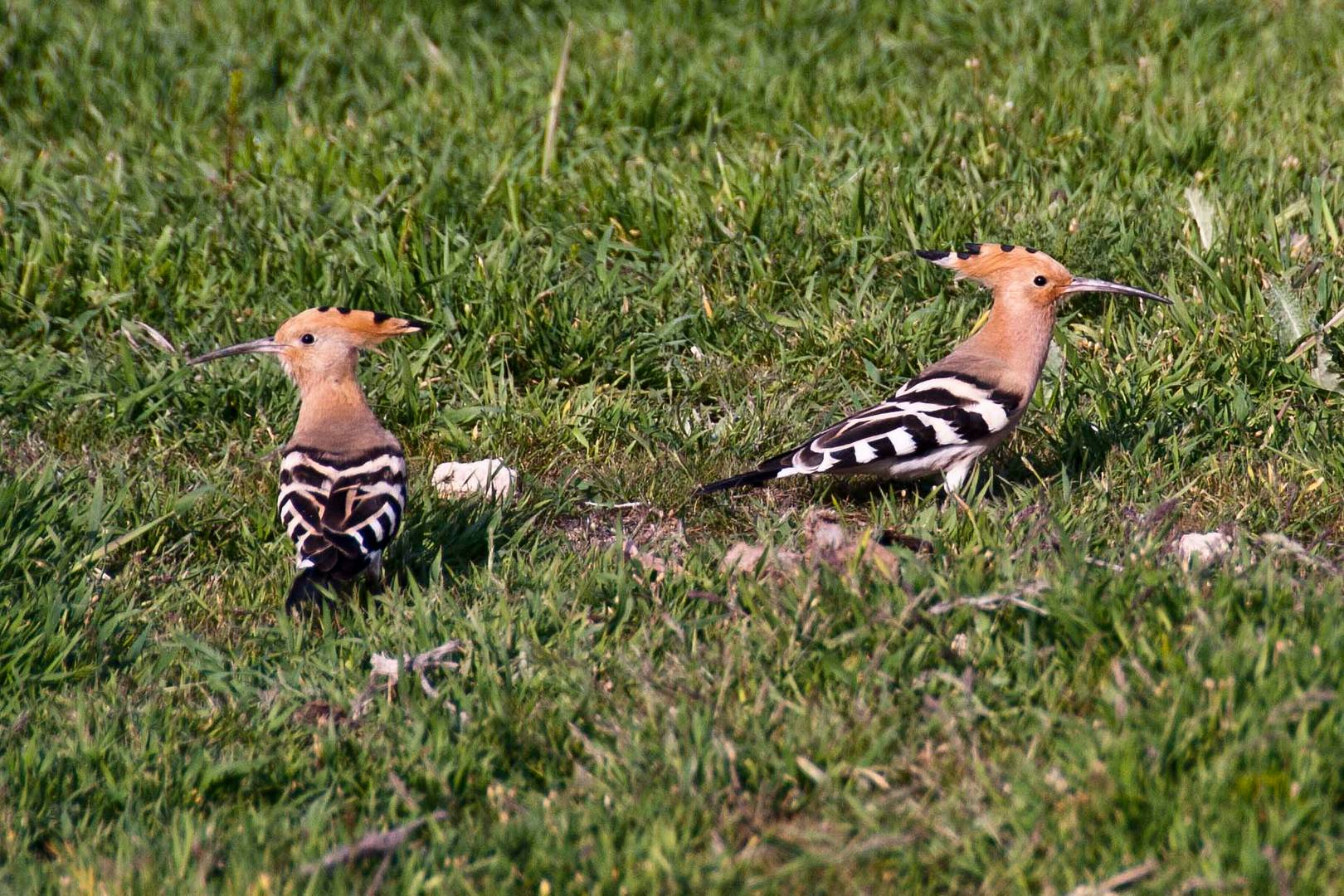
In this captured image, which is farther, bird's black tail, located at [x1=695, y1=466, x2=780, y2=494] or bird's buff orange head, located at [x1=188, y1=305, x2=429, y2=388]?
bird's buff orange head, located at [x1=188, y1=305, x2=429, y2=388]

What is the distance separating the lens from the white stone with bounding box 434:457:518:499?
443 centimetres

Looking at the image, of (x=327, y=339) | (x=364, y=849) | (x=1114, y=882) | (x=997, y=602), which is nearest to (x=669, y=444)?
(x=327, y=339)

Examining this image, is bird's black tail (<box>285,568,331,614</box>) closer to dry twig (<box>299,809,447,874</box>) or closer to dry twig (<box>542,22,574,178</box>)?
dry twig (<box>299,809,447,874</box>)

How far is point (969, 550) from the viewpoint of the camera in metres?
3.46

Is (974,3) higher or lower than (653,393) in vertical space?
higher

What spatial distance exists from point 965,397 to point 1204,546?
2.76 ft

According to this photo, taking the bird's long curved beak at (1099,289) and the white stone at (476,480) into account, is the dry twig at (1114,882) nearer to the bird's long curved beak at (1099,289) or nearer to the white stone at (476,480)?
the white stone at (476,480)

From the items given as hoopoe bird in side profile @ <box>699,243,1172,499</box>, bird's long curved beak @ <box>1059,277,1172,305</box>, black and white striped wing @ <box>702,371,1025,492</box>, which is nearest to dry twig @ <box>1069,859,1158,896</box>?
hoopoe bird in side profile @ <box>699,243,1172,499</box>

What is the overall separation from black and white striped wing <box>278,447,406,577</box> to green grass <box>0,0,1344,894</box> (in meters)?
0.20

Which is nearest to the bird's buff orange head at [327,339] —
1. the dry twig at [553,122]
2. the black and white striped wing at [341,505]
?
the black and white striped wing at [341,505]

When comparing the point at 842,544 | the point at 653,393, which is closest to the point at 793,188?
the point at 653,393

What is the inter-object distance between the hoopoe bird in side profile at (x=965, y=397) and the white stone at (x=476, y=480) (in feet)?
Result: 1.96

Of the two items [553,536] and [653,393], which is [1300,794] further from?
[653,393]

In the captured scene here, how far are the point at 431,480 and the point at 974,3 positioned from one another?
12.2 feet
